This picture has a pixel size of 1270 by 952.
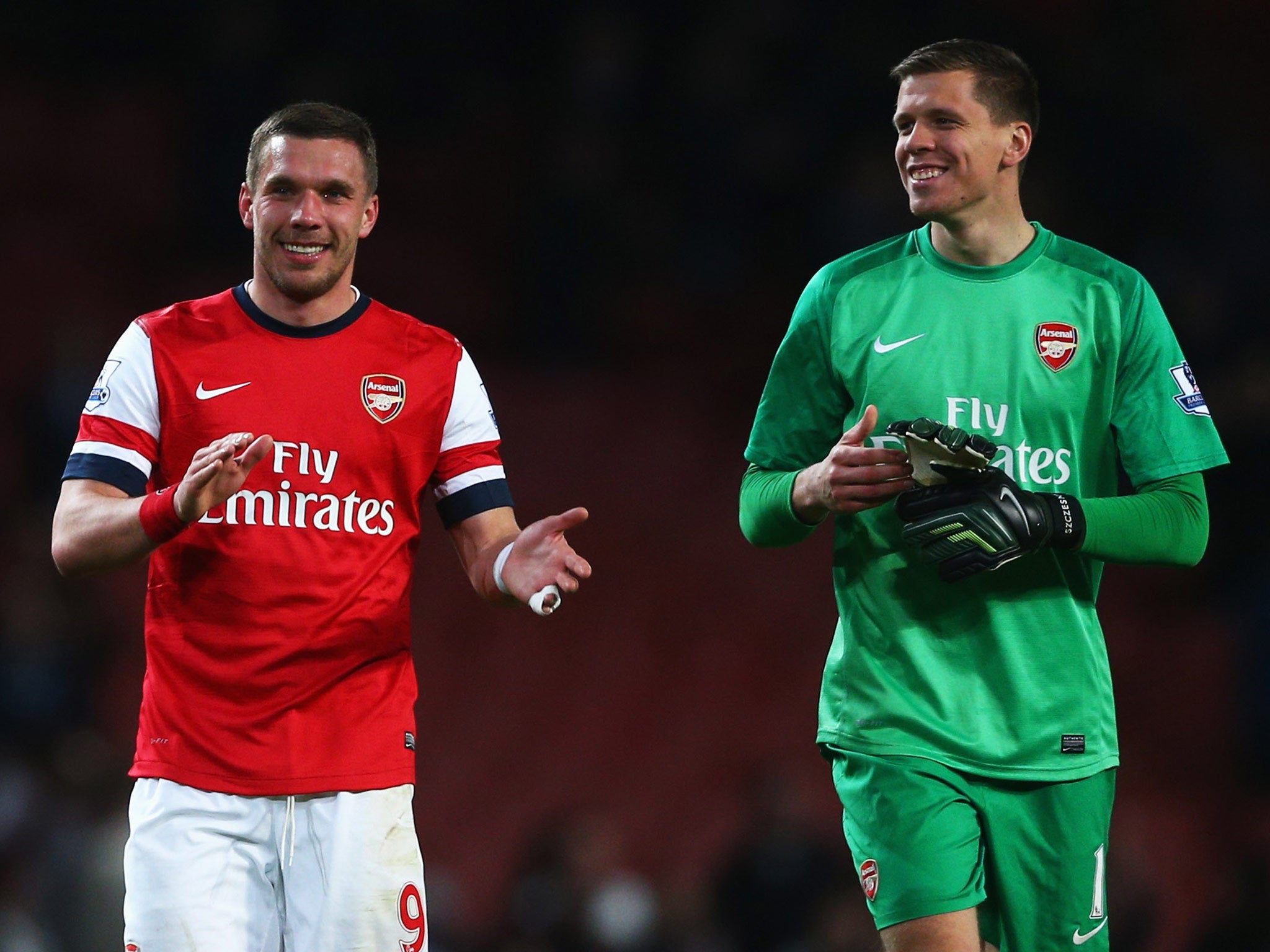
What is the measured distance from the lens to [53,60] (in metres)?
10.2

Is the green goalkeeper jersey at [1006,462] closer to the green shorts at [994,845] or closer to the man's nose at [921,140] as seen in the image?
the green shorts at [994,845]

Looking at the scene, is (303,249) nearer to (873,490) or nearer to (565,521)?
(565,521)

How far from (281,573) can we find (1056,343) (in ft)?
5.96

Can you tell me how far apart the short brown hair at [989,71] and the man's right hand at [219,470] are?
1773 mm

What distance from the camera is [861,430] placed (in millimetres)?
3434

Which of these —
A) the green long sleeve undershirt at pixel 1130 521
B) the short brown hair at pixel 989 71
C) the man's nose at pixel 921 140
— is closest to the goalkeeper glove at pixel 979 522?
the green long sleeve undershirt at pixel 1130 521

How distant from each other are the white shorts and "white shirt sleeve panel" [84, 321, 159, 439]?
0.80 metres

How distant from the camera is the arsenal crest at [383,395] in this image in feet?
12.3

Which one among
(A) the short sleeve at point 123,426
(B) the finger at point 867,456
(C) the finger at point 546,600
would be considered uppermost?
(A) the short sleeve at point 123,426

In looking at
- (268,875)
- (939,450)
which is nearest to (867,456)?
A: (939,450)

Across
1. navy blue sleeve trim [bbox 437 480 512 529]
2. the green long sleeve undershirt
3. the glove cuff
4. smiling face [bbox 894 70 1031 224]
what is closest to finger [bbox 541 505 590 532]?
navy blue sleeve trim [bbox 437 480 512 529]

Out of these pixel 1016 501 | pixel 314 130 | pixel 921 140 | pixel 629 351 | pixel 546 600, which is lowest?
pixel 546 600

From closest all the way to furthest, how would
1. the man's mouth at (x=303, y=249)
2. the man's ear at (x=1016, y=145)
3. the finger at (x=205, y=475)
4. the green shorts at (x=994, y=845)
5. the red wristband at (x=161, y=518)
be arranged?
the finger at (x=205, y=475) < the red wristband at (x=161, y=518) < the green shorts at (x=994, y=845) < the man's mouth at (x=303, y=249) < the man's ear at (x=1016, y=145)

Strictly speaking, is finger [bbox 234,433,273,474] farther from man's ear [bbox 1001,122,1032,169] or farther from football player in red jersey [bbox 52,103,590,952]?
man's ear [bbox 1001,122,1032,169]
